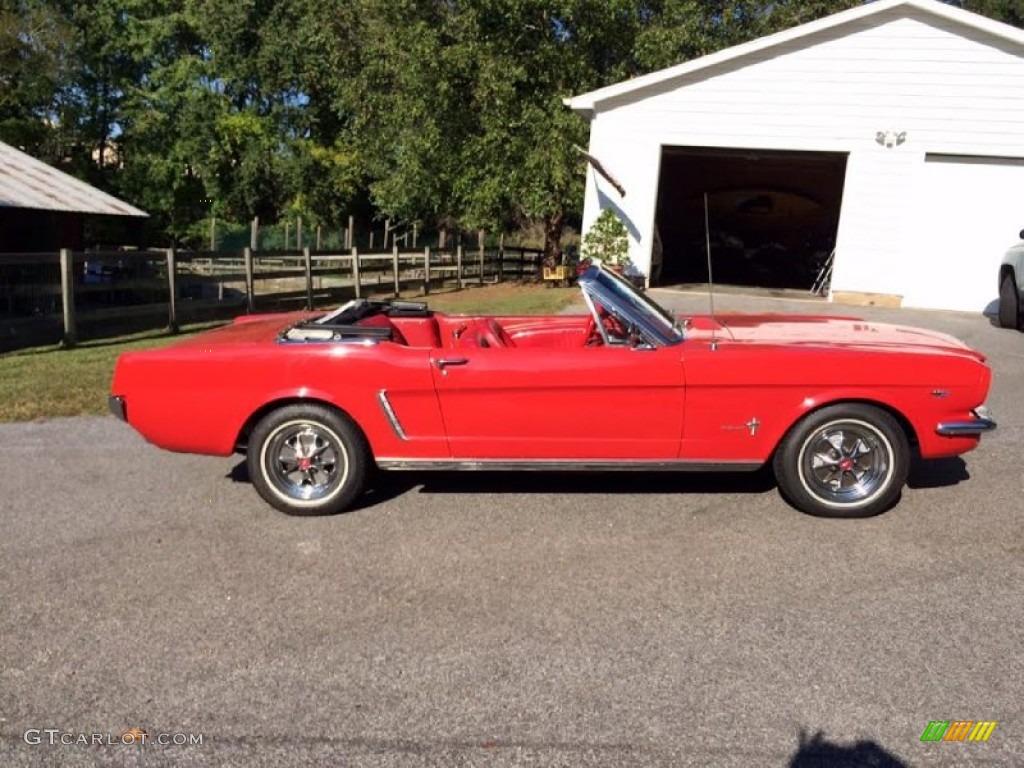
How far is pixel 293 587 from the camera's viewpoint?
385cm

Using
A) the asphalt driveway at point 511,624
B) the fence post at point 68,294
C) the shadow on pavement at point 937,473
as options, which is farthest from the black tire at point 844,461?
the fence post at point 68,294

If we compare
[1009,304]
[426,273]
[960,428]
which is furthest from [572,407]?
[426,273]

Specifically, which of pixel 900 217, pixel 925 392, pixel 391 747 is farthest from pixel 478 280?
pixel 391 747

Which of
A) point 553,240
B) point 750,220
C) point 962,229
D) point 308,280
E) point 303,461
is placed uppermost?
point 750,220

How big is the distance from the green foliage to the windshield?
10.9 meters

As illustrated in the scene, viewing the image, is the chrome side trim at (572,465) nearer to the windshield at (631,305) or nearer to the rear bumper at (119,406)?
the windshield at (631,305)

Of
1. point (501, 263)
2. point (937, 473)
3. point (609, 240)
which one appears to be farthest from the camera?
point (501, 263)

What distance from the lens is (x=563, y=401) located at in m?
4.54

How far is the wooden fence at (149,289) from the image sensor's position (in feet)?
34.8

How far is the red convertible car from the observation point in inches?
177

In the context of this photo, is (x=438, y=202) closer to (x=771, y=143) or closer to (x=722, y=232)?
(x=722, y=232)

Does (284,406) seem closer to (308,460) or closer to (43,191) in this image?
(308,460)

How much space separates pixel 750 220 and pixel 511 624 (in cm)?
2195

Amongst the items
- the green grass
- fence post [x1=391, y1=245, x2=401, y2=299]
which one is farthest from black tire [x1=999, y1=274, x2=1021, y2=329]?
fence post [x1=391, y1=245, x2=401, y2=299]
